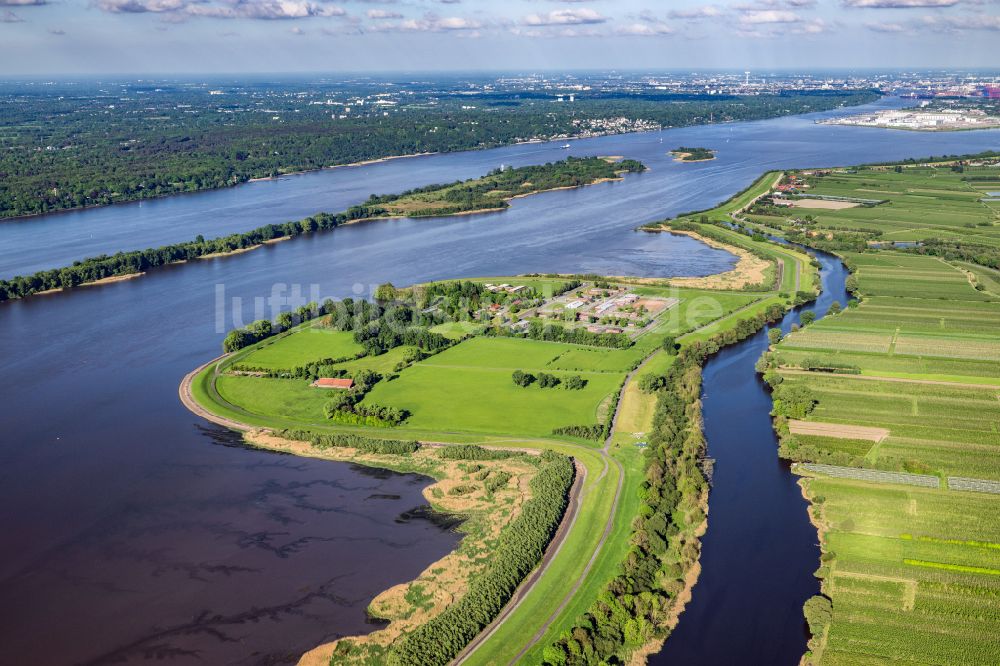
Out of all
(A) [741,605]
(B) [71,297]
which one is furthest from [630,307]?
(B) [71,297]

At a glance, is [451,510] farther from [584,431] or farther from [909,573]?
[909,573]

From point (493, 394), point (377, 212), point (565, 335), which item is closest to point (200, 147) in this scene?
point (377, 212)

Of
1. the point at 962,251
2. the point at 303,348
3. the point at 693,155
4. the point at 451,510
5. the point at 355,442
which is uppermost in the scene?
the point at 693,155

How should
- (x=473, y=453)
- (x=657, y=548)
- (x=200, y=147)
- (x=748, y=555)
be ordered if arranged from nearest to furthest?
(x=657, y=548), (x=748, y=555), (x=473, y=453), (x=200, y=147)

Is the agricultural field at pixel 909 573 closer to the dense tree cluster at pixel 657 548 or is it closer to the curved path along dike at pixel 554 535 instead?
the dense tree cluster at pixel 657 548

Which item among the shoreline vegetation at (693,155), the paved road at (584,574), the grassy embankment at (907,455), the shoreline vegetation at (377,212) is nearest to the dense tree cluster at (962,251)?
the grassy embankment at (907,455)

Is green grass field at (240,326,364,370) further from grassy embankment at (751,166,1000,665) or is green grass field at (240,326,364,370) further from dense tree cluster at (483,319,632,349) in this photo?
grassy embankment at (751,166,1000,665)
